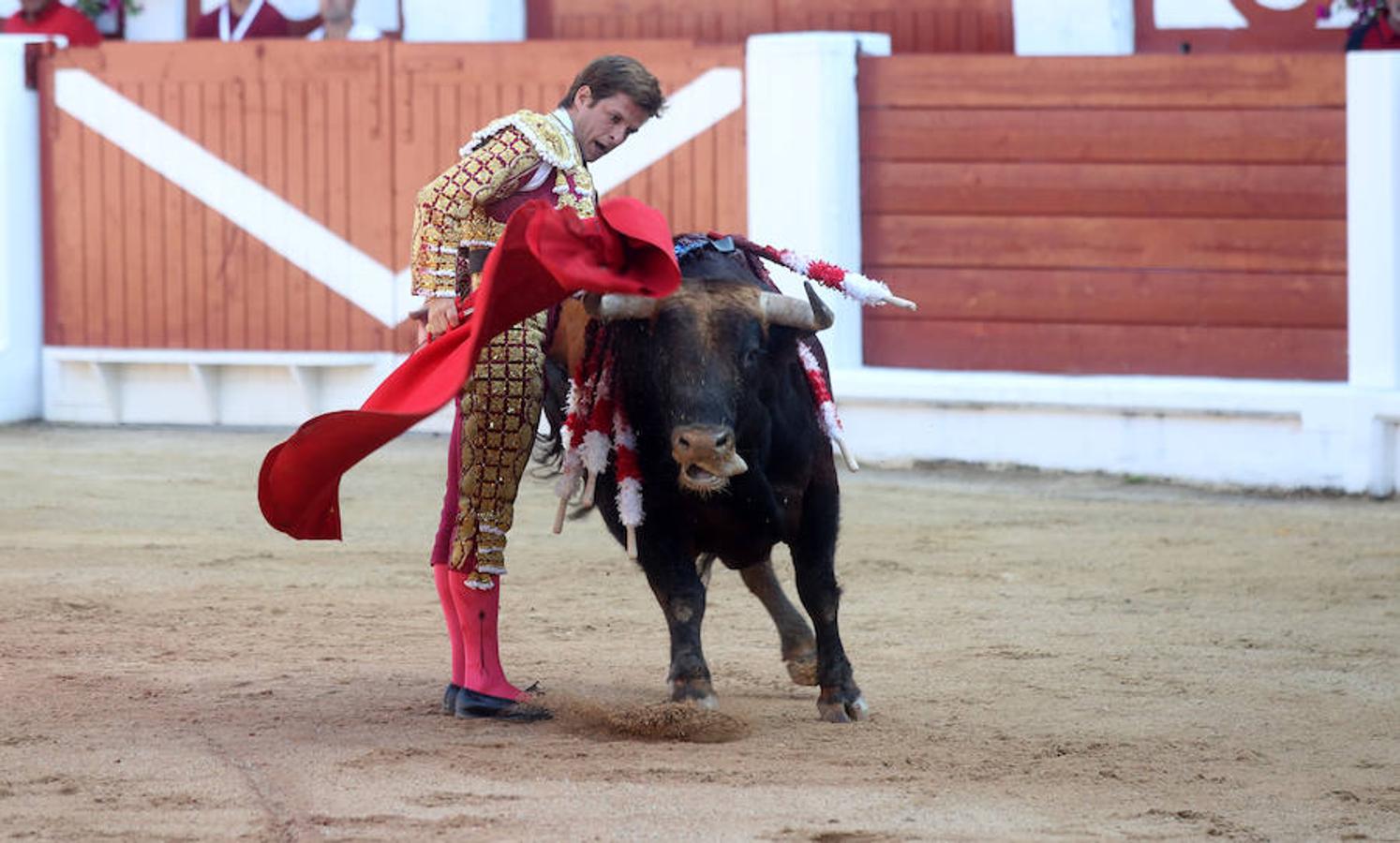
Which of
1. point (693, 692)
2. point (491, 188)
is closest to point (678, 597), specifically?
point (693, 692)

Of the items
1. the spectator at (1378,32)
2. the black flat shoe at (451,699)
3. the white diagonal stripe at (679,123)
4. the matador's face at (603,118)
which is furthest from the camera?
the white diagonal stripe at (679,123)

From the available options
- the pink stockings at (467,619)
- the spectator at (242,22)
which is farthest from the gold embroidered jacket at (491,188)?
the spectator at (242,22)

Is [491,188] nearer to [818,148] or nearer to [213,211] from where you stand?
[818,148]

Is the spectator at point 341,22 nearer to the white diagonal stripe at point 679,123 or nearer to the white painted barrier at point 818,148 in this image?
the white diagonal stripe at point 679,123

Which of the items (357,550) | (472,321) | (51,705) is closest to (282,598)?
(357,550)

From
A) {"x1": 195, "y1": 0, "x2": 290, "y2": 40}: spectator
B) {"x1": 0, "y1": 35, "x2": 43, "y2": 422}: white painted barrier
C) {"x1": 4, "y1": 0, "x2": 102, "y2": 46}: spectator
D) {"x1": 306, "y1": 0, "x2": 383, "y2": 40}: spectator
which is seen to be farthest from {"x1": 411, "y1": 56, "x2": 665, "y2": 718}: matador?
{"x1": 4, "y1": 0, "x2": 102, "y2": 46}: spectator

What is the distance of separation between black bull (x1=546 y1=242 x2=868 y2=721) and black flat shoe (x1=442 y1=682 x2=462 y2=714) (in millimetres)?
327

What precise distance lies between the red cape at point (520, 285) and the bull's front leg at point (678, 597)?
44 cm

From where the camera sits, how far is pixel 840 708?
142 inches

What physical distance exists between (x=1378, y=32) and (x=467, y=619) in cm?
448

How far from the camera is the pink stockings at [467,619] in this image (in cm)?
362

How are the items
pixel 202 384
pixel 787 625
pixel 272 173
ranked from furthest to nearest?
pixel 202 384 → pixel 272 173 → pixel 787 625

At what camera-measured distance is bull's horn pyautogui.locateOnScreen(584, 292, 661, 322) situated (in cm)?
343

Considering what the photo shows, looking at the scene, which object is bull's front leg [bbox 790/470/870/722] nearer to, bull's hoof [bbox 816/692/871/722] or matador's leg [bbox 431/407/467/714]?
bull's hoof [bbox 816/692/871/722]
